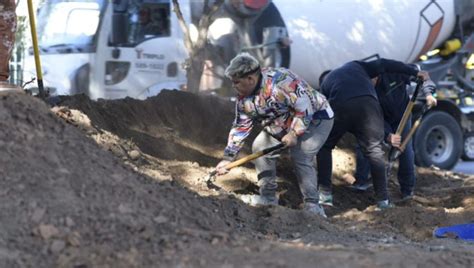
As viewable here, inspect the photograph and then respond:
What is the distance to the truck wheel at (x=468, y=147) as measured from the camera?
45.4 feet

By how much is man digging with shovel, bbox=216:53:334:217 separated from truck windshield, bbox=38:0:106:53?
451 centimetres

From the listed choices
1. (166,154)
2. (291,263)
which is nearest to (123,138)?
(166,154)

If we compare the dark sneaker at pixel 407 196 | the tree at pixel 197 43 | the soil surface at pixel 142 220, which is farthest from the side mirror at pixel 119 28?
the dark sneaker at pixel 407 196

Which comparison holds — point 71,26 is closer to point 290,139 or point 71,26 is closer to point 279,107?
point 279,107

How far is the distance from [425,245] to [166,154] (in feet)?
11.6

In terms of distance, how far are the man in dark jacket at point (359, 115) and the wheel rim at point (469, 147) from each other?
607cm

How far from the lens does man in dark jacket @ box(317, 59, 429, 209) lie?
7891 mm

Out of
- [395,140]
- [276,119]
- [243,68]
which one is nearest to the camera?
[243,68]

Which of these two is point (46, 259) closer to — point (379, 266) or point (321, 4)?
point (379, 266)

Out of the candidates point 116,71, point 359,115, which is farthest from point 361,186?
point 116,71

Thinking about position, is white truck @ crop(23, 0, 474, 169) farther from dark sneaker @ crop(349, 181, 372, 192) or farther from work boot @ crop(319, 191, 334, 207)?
work boot @ crop(319, 191, 334, 207)

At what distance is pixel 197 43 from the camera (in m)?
10.9

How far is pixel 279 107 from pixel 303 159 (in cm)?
58

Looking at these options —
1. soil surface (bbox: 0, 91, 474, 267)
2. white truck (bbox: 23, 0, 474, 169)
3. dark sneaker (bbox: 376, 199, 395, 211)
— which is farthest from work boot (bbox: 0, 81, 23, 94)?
white truck (bbox: 23, 0, 474, 169)
